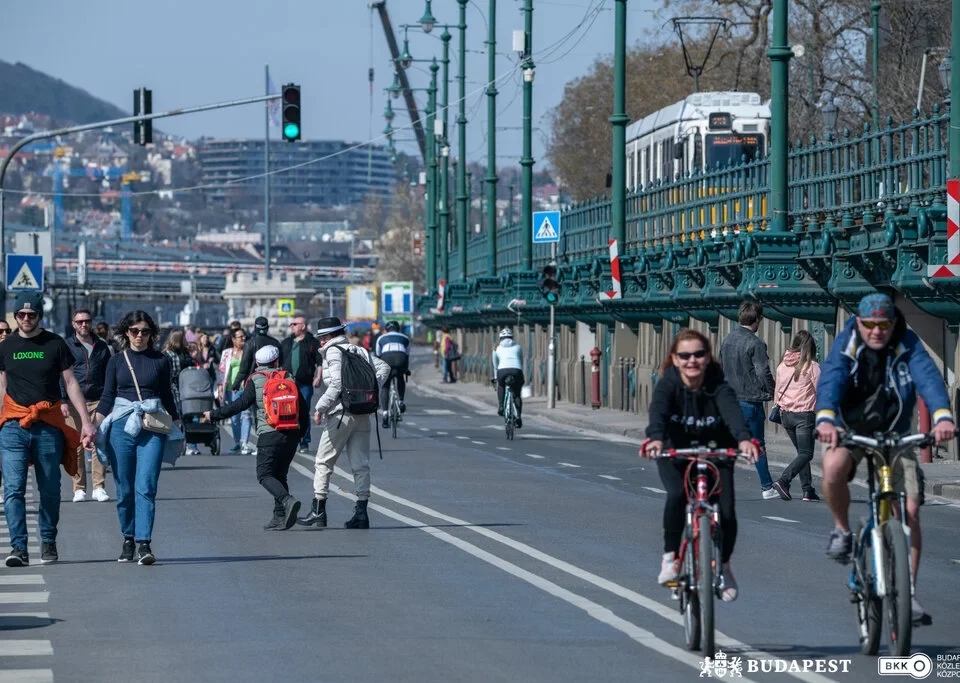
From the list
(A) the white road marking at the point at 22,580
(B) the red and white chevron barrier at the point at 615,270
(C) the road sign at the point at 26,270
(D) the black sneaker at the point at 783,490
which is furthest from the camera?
(B) the red and white chevron barrier at the point at 615,270

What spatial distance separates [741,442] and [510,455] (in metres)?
17.5

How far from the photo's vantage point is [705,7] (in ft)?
214

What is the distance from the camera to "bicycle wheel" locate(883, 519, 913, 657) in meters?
8.70

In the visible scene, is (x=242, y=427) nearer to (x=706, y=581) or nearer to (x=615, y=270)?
(x=615, y=270)

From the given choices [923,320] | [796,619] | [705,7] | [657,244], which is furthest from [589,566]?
[705,7]

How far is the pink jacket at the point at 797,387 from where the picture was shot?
61.0 feet

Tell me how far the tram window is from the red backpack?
1066 inches

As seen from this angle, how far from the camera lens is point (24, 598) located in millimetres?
11625

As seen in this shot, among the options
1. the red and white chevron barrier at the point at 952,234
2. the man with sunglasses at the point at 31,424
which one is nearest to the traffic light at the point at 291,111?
the red and white chevron barrier at the point at 952,234

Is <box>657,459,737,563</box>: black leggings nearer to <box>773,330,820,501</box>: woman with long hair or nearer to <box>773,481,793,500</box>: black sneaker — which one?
<box>773,330,820,501</box>: woman with long hair

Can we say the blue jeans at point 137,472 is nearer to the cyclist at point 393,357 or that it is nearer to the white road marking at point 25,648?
the white road marking at point 25,648

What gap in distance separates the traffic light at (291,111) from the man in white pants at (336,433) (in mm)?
17206

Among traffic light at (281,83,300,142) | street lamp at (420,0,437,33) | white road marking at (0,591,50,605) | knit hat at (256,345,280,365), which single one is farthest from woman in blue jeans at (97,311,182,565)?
street lamp at (420,0,437,33)

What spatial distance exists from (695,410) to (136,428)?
4975 mm
